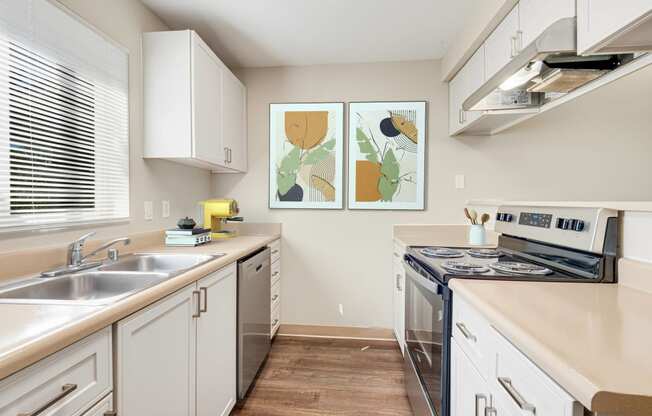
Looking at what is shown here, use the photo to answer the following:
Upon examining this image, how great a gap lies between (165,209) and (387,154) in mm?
1782

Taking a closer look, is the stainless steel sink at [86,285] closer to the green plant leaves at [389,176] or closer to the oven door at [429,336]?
the oven door at [429,336]

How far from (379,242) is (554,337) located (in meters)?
2.18

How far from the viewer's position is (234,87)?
2.63 metres

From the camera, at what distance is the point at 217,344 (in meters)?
1.59

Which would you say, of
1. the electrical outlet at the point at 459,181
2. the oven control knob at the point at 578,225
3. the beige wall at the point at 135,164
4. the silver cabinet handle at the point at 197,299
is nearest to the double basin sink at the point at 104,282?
the silver cabinet handle at the point at 197,299

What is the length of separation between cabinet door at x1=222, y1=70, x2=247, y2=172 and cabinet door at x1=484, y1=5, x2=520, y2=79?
1810 mm

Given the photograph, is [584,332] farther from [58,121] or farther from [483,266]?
[58,121]

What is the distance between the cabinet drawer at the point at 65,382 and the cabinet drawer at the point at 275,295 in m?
1.75

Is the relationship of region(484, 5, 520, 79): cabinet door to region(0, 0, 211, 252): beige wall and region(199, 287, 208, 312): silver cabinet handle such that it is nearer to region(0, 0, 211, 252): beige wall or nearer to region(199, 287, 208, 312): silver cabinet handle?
region(199, 287, 208, 312): silver cabinet handle

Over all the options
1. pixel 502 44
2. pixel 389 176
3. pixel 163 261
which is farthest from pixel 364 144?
pixel 163 261

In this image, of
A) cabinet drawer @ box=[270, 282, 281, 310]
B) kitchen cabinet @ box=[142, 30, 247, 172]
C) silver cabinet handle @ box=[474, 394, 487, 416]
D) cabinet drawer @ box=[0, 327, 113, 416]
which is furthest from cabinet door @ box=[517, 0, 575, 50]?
cabinet drawer @ box=[270, 282, 281, 310]

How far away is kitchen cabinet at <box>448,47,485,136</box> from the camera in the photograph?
84.0 inches

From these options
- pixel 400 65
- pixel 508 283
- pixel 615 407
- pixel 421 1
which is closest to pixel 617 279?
pixel 508 283

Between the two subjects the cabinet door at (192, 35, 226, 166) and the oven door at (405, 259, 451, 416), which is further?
the cabinet door at (192, 35, 226, 166)
